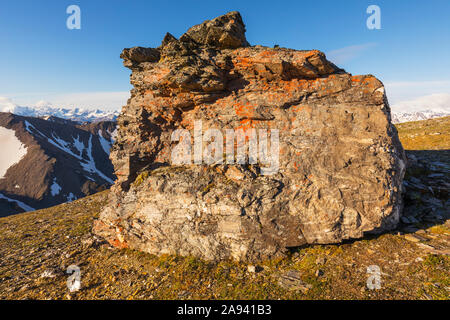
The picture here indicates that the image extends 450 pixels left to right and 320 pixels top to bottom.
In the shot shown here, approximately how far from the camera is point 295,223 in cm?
932

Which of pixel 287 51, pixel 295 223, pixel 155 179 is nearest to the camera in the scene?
pixel 295 223

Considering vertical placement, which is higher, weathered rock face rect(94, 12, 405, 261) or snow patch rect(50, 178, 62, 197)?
weathered rock face rect(94, 12, 405, 261)

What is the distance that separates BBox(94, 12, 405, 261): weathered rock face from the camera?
364 inches

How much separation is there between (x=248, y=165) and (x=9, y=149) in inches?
4983

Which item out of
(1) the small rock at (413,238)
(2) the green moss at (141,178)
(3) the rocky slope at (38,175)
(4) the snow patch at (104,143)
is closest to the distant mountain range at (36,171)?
(3) the rocky slope at (38,175)

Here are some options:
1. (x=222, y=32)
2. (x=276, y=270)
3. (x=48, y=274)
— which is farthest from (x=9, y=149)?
(x=276, y=270)

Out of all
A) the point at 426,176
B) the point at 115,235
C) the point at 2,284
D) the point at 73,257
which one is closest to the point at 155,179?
the point at 115,235

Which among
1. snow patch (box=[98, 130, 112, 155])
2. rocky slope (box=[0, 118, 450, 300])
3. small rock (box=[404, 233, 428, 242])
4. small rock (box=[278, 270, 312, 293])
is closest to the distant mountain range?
snow patch (box=[98, 130, 112, 155])

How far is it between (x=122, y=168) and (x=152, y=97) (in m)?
4.94

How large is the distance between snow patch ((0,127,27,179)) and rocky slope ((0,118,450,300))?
98.0m

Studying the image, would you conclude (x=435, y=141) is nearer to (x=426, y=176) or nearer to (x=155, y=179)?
(x=426, y=176)

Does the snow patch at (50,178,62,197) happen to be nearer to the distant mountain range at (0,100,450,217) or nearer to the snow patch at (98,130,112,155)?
the distant mountain range at (0,100,450,217)

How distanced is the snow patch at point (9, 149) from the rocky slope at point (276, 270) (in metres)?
98.0

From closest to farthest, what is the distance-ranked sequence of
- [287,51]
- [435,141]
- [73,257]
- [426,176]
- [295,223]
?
1. [295,223]
2. [287,51]
3. [73,257]
4. [426,176]
5. [435,141]
